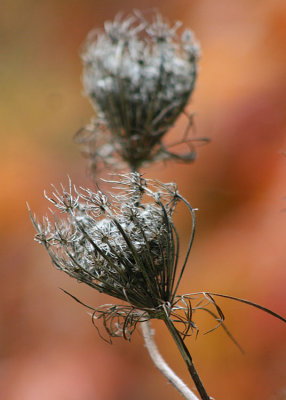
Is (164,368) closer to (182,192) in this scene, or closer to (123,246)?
(123,246)

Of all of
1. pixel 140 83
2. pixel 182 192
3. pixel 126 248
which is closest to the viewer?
pixel 126 248

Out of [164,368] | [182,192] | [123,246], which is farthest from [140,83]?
[182,192]

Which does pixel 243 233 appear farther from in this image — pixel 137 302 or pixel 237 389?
pixel 137 302

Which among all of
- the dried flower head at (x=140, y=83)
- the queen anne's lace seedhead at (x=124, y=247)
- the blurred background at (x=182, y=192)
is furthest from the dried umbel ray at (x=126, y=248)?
the blurred background at (x=182, y=192)

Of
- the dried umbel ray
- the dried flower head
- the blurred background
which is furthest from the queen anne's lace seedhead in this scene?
the blurred background

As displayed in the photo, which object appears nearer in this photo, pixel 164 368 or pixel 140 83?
pixel 164 368

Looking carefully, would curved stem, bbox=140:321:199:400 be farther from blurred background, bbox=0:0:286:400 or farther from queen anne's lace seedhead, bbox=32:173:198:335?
blurred background, bbox=0:0:286:400

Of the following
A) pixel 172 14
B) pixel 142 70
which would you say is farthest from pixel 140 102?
pixel 172 14
